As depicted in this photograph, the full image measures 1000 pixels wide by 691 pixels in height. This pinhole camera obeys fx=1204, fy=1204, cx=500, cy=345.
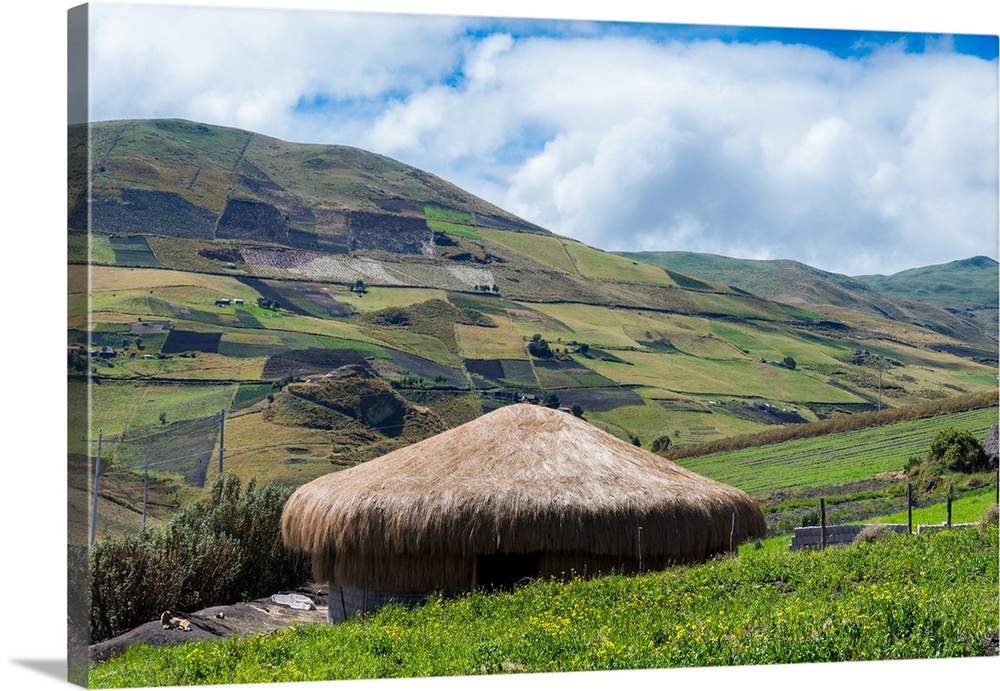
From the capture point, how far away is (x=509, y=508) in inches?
512

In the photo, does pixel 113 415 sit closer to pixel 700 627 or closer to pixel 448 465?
pixel 448 465

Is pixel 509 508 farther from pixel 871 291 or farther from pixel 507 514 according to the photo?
pixel 871 291

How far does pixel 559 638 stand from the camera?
977cm

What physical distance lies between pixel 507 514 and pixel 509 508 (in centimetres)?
7

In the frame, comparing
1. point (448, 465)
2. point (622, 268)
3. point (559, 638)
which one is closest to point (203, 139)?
point (622, 268)

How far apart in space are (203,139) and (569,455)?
4782 cm

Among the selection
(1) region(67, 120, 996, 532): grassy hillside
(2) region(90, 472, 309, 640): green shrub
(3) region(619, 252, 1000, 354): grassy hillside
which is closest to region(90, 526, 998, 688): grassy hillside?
(2) region(90, 472, 309, 640): green shrub

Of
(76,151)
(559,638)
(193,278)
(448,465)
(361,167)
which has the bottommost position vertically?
(559,638)

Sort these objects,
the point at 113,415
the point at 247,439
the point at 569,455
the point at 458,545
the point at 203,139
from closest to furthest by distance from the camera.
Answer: the point at 458,545, the point at 569,455, the point at 113,415, the point at 247,439, the point at 203,139

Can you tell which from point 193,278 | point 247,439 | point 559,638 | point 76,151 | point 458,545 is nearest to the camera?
point 76,151

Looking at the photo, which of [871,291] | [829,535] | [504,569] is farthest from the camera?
[871,291]

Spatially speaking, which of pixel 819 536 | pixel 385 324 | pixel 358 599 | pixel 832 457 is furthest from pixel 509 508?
pixel 385 324

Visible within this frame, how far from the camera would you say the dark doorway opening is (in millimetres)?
13242

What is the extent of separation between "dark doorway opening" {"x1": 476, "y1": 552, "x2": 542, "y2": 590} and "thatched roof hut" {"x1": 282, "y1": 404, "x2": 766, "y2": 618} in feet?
0.04
